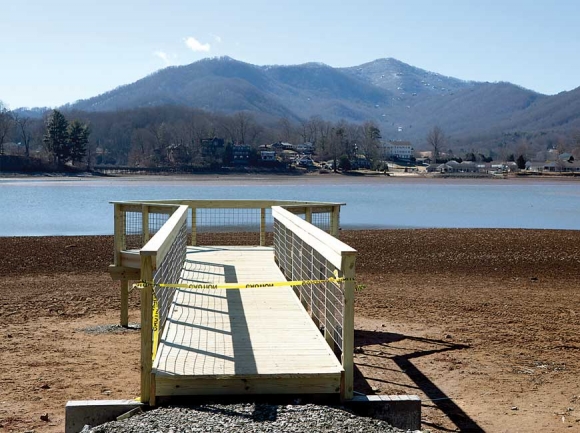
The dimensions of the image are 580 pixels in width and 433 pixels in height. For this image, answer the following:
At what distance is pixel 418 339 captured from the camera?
10039mm

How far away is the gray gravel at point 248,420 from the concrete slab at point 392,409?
0.61ft

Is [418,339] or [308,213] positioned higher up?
[308,213]

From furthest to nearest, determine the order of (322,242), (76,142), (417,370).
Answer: (76,142) → (417,370) → (322,242)

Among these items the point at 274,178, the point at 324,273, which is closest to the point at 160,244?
the point at 324,273

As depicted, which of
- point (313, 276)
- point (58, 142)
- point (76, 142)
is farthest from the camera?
point (76, 142)

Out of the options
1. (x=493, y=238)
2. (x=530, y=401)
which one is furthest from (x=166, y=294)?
(x=493, y=238)

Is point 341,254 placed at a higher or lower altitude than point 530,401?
higher

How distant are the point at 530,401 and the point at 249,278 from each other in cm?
408

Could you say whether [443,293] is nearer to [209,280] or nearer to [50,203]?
[209,280]

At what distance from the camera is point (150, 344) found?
5.70m

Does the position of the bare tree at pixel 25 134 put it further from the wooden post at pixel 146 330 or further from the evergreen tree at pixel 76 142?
the wooden post at pixel 146 330

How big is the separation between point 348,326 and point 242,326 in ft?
6.23

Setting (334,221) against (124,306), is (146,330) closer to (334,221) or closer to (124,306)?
(124,306)

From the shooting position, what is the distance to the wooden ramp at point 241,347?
571cm
